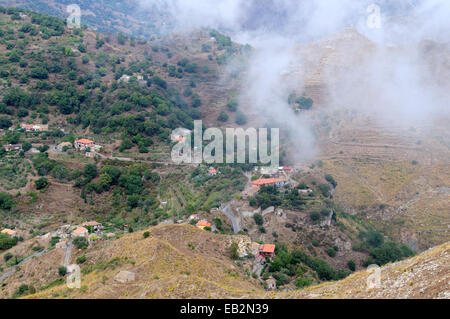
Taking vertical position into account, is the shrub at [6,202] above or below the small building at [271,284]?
above

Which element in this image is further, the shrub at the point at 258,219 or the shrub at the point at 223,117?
the shrub at the point at 223,117

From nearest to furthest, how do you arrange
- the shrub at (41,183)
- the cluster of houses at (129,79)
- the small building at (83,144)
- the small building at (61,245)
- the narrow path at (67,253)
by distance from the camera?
the narrow path at (67,253) → the small building at (61,245) → the shrub at (41,183) → the small building at (83,144) → the cluster of houses at (129,79)

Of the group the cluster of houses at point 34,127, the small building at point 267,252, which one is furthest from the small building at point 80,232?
the cluster of houses at point 34,127

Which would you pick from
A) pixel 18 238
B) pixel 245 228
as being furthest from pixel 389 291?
pixel 18 238

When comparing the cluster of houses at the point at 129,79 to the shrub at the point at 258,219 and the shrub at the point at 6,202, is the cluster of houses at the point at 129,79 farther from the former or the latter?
the shrub at the point at 258,219

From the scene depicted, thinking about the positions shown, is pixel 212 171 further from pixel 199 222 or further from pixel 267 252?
pixel 267 252

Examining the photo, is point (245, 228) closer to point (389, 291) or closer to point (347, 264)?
point (347, 264)

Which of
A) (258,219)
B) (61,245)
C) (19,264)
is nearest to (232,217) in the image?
(258,219)
